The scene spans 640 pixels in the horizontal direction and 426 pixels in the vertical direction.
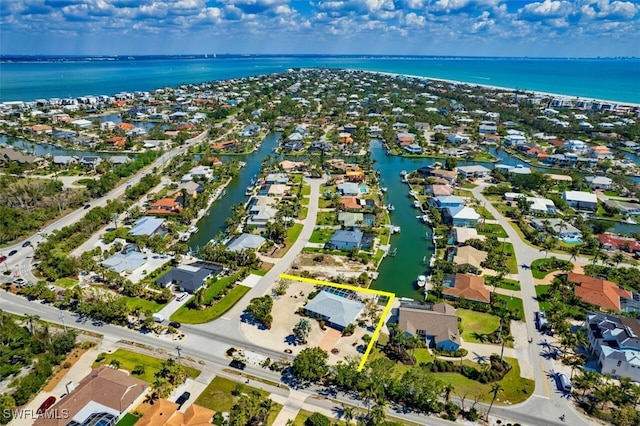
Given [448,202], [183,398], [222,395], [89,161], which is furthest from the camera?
[89,161]

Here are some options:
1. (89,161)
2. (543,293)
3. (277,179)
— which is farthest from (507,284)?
(89,161)

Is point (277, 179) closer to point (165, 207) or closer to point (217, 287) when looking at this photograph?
point (165, 207)

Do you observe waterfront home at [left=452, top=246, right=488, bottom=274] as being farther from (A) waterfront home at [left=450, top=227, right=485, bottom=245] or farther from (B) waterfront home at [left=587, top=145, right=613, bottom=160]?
(B) waterfront home at [left=587, top=145, right=613, bottom=160]

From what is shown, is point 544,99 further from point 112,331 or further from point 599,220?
point 112,331

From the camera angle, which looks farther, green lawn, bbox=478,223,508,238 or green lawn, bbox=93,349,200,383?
green lawn, bbox=478,223,508,238

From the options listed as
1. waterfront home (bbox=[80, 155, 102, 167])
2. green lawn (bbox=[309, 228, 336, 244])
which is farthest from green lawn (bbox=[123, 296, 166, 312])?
waterfront home (bbox=[80, 155, 102, 167])

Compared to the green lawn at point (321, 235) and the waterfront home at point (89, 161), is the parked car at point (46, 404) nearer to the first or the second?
the green lawn at point (321, 235)

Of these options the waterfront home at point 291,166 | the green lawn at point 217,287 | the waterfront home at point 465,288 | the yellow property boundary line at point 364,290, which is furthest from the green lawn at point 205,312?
the waterfront home at point 291,166
